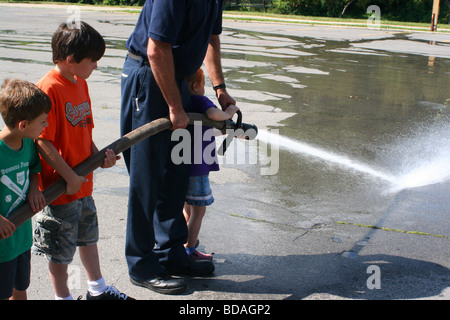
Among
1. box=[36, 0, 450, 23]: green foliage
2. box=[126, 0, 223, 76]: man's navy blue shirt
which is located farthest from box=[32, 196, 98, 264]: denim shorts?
box=[36, 0, 450, 23]: green foliage

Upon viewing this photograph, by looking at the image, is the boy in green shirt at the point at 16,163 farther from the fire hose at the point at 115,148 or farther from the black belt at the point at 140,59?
the black belt at the point at 140,59

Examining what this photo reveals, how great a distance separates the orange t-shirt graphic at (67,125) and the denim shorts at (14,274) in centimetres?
35

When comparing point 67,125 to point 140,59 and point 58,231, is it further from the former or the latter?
point 140,59

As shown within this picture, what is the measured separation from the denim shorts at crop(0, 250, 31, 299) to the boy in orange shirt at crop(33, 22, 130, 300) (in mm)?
221

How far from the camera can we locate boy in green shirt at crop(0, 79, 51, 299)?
8.18ft

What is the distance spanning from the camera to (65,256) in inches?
114

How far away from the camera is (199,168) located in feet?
11.8

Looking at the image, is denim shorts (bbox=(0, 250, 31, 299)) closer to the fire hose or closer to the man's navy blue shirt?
the fire hose

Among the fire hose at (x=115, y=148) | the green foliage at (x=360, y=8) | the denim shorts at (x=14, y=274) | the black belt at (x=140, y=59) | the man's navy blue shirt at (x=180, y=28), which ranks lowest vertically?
the denim shorts at (x=14, y=274)

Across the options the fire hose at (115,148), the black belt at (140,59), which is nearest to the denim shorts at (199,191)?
the fire hose at (115,148)

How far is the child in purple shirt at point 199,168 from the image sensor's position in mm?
3545

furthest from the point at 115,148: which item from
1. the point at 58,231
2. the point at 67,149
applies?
the point at 58,231

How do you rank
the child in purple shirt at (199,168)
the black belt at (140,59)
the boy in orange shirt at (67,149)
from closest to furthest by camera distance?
the boy in orange shirt at (67,149) < the black belt at (140,59) < the child in purple shirt at (199,168)
